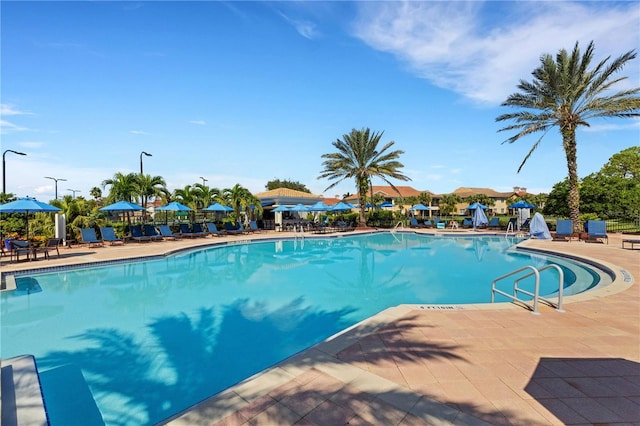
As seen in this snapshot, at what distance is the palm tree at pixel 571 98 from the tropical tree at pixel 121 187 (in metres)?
25.6

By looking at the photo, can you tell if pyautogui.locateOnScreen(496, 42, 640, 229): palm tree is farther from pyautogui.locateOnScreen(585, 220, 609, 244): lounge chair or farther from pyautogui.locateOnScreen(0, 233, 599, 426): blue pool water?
pyautogui.locateOnScreen(0, 233, 599, 426): blue pool water

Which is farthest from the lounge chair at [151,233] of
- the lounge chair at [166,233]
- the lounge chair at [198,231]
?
the lounge chair at [198,231]

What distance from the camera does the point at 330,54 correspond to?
1487 cm

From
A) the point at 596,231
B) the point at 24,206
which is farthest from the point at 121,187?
the point at 596,231

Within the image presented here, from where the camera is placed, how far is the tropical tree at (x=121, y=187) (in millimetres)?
21828

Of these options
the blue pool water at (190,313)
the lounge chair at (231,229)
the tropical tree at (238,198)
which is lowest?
the blue pool water at (190,313)

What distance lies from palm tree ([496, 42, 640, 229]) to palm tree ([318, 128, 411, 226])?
939cm

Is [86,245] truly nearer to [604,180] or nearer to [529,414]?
[529,414]

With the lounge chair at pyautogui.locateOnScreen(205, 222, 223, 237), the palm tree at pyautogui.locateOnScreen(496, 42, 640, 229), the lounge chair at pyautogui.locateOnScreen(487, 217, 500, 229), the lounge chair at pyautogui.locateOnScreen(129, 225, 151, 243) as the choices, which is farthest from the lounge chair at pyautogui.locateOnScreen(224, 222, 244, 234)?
the lounge chair at pyautogui.locateOnScreen(487, 217, 500, 229)

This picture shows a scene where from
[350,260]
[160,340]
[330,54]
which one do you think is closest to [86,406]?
[160,340]

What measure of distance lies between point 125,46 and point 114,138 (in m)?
8.81

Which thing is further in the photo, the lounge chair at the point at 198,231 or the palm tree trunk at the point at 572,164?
the lounge chair at the point at 198,231

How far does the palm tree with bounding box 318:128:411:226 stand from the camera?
2623 cm

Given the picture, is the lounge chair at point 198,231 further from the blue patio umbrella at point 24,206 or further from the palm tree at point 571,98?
the palm tree at point 571,98
